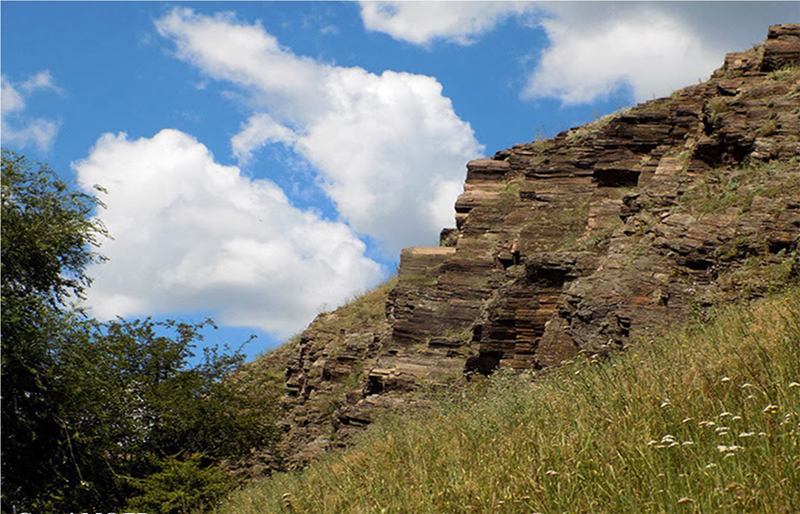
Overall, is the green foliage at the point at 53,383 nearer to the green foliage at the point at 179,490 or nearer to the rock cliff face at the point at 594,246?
the green foliage at the point at 179,490

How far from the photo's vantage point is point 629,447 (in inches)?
228

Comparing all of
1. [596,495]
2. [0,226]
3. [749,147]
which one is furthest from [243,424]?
[596,495]

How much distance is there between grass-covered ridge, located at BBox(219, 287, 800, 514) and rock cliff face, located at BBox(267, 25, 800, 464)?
3.43 meters

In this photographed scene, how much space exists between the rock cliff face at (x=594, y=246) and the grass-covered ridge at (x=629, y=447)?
3.43 m

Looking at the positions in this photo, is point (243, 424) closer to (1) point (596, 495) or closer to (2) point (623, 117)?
(2) point (623, 117)

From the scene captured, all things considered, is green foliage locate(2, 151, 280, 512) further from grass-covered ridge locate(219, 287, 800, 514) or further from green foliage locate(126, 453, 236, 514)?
grass-covered ridge locate(219, 287, 800, 514)

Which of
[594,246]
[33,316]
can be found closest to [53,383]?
[33,316]

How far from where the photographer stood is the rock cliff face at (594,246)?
13219 millimetres

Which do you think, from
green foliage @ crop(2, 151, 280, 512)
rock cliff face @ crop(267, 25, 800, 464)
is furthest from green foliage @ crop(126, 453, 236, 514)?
rock cliff face @ crop(267, 25, 800, 464)

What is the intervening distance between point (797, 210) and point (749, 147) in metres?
3.69

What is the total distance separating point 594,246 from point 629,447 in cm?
1249

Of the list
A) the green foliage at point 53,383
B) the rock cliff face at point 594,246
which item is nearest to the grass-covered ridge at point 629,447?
the rock cliff face at point 594,246

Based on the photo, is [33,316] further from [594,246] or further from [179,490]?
[594,246]

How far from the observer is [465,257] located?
25.4 m
